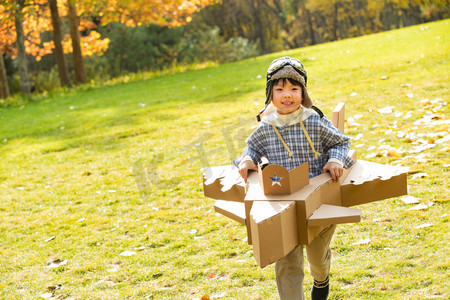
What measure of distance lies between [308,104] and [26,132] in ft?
30.3

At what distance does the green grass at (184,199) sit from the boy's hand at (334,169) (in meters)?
0.98

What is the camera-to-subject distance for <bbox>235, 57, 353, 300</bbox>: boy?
8.88 feet

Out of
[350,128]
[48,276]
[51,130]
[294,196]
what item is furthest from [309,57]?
[294,196]

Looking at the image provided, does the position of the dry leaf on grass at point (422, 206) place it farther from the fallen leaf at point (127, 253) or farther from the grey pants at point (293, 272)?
the fallen leaf at point (127, 253)

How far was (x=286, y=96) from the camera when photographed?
9.00 feet

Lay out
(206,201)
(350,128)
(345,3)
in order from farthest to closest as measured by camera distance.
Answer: (345,3)
(350,128)
(206,201)

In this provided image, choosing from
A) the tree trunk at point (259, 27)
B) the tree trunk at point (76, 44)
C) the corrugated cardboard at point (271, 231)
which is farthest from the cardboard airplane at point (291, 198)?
the tree trunk at point (259, 27)

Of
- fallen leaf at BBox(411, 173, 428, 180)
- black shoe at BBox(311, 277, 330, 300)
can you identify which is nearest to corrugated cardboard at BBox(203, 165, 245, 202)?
black shoe at BBox(311, 277, 330, 300)

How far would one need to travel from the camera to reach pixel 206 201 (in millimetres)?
5324

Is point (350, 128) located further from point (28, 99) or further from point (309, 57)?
point (28, 99)

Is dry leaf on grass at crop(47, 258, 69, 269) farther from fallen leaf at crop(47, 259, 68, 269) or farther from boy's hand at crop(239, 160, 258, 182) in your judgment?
boy's hand at crop(239, 160, 258, 182)

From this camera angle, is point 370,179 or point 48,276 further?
point 48,276

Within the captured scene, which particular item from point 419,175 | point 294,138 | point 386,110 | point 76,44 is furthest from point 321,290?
point 76,44

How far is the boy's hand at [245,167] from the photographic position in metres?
2.69
